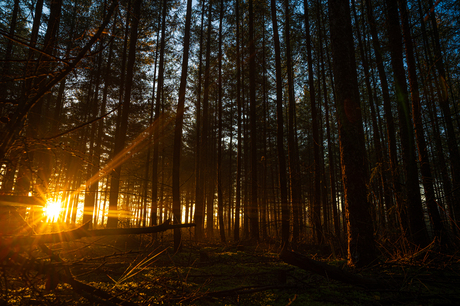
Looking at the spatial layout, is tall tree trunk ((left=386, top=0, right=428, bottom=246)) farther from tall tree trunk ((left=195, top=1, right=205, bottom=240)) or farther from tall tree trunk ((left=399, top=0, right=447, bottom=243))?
tall tree trunk ((left=195, top=1, right=205, bottom=240))

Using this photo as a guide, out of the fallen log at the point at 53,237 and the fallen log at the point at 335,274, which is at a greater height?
the fallen log at the point at 53,237

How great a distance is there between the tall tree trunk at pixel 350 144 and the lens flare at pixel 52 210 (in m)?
4.22

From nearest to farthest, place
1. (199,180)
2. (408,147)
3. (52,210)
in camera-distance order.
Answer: (52,210) → (408,147) → (199,180)

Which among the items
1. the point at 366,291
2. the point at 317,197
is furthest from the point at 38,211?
the point at 317,197

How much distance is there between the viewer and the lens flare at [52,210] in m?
2.10

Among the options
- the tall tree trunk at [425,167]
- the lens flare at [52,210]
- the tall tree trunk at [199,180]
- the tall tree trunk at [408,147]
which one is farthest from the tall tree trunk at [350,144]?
the tall tree trunk at [199,180]

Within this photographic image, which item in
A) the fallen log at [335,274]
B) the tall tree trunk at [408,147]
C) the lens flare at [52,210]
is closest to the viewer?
the lens flare at [52,210]

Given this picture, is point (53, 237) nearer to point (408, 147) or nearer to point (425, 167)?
point (408, 147)

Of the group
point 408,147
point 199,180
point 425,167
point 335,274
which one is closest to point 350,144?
point 408,147

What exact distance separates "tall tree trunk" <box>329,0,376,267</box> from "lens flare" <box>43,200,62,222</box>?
4222 mm

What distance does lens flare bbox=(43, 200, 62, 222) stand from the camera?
210 cm

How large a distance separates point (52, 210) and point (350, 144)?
4.46 meters

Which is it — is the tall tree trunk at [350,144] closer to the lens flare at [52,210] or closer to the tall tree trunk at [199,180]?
the lens flare at [52,210]

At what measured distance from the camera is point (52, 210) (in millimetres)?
2197
